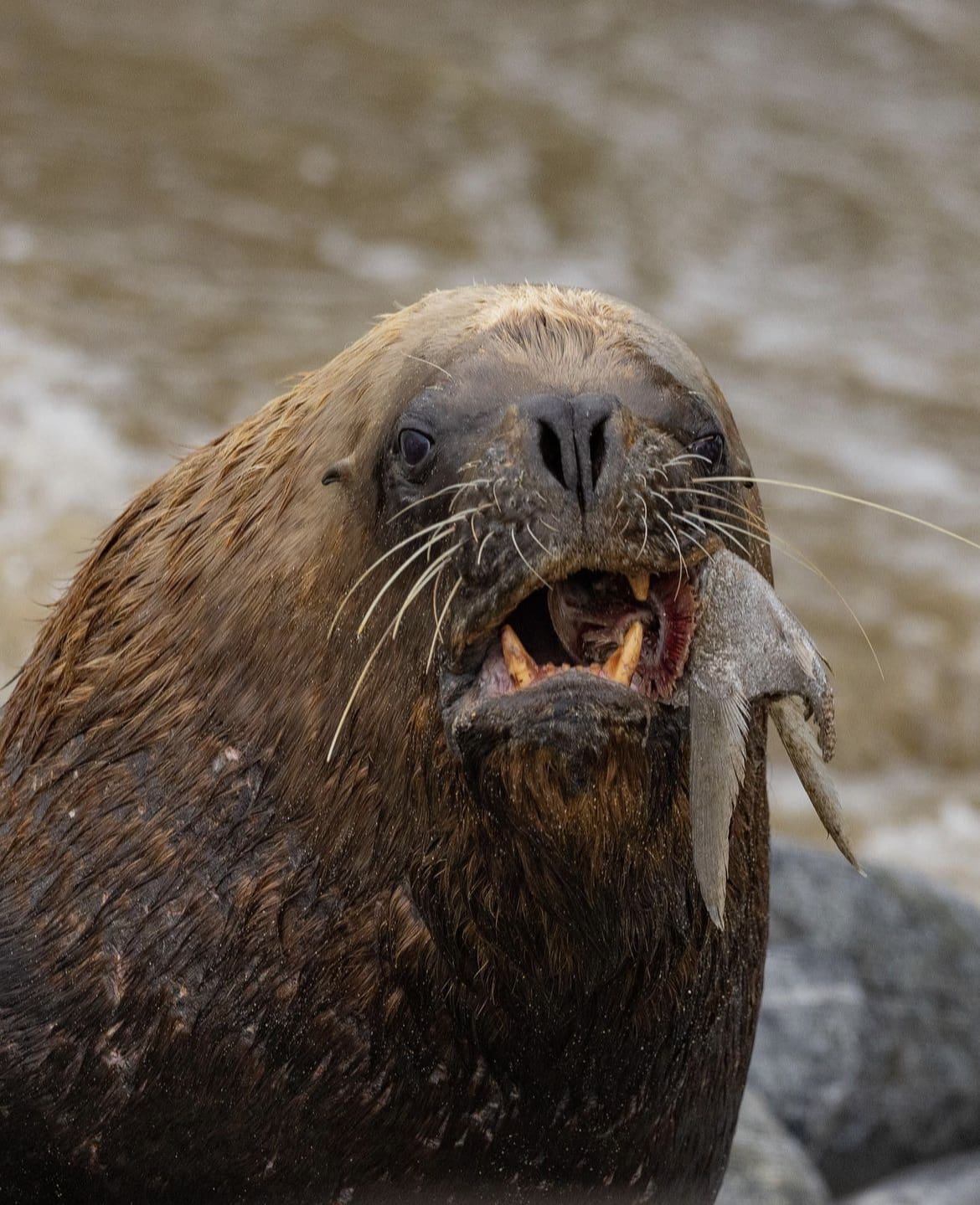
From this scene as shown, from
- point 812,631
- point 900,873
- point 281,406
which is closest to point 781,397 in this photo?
point 812,631

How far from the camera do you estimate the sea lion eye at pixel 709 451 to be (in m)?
4.21

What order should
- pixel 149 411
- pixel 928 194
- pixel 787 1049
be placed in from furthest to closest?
1. pixel 928 194
2. pixel 149 411
3. pixel 787 1049

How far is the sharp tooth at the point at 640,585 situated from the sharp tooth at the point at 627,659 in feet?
0.25

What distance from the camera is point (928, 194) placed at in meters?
20.8

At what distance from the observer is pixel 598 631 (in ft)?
13.3

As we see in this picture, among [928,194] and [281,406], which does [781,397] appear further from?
[281,406]

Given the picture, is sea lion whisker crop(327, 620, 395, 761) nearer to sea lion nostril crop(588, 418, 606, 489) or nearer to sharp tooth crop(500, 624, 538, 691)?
sharp tooth crop(500, 624, 538, 691)

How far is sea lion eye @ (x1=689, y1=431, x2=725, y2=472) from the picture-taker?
421cm

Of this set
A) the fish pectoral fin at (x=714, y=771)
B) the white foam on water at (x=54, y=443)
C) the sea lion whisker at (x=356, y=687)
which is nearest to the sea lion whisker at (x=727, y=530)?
the fish pectoral fin at (x=714, y=771)

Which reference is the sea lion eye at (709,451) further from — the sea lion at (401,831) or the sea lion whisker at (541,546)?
the sea lion whisker at (541,546)

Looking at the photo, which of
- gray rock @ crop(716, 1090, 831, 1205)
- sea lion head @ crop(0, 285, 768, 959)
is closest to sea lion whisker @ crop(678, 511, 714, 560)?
sea lion head @ crop(0, 285, 768, 959)

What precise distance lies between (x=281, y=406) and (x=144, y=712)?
0.84m

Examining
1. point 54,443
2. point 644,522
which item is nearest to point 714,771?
point 644,522

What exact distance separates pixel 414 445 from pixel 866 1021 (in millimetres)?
4419
